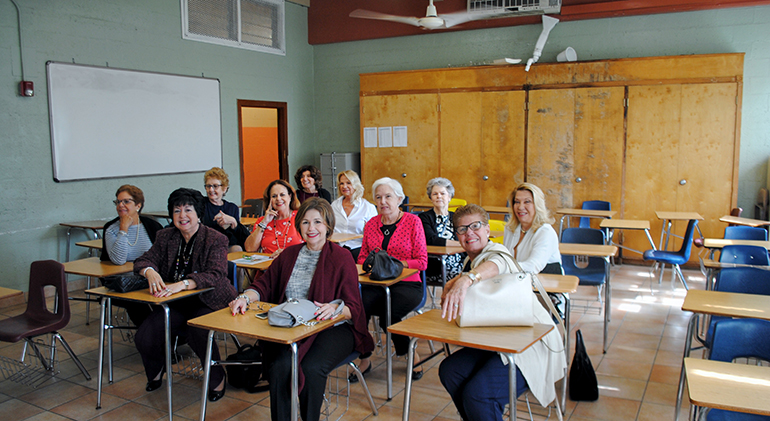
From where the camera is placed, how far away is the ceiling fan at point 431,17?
621 centimetres

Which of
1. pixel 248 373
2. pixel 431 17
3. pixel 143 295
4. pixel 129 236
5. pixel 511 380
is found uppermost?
pixel 431 17

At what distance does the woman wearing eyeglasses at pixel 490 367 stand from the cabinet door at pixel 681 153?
18.0ft

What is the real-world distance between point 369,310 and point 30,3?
5.07 metres

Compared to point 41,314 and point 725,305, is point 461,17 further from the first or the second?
point 41,314

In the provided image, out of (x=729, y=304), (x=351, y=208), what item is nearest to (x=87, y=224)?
(x=351, y=208)

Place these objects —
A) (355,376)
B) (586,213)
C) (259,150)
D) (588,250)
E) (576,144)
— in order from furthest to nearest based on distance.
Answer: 1. (259,150)
2. (576,144)
3. (586,213)
4. (588,250)
5. (355,376)

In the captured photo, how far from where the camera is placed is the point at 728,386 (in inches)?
76.7

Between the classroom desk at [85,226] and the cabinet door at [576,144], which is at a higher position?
the cabinet door at [576,144]

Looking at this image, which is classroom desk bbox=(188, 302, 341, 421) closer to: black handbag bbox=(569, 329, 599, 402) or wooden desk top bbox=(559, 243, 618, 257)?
black handbag bbox=(569, 329, 599, 402)

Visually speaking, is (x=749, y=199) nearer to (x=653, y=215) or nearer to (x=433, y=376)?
(x=653, y=215)

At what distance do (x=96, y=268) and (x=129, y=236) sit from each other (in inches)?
13.2

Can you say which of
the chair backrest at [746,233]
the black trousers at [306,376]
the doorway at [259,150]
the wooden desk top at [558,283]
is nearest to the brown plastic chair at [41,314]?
the black trousers at [306,376]

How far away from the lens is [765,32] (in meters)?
6.94

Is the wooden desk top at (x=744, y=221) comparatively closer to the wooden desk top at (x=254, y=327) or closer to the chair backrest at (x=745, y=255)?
the chair backrest at (x=745, y=255)
